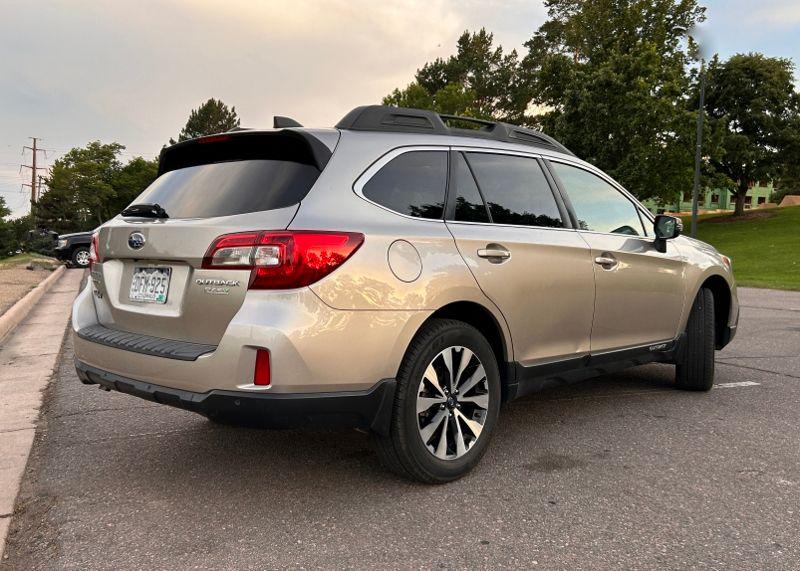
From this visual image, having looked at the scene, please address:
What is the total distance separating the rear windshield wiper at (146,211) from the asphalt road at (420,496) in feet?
4.41

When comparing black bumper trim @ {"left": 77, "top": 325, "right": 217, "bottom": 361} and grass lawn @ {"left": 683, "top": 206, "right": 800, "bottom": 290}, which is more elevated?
grass lawn @ {"left": 683, "top": 206, "right": 800, "bottom": 290}

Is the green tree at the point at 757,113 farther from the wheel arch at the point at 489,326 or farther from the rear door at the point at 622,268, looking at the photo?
the wheel arch at the point at 489,326

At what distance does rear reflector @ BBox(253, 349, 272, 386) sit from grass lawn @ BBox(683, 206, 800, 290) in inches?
660

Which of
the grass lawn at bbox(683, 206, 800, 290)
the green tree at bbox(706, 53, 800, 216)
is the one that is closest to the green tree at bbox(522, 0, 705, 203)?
the grass lawn at bbox(683, 206, 800, 290)

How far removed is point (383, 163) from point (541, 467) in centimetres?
179

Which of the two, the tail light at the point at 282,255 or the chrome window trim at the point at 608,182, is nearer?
the tail light at the point at 282,255

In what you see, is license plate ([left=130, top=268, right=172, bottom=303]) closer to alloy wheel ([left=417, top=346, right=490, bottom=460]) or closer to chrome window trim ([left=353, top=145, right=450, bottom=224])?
chrome window trim ([left=353, top=145, right=450, bottom=224])

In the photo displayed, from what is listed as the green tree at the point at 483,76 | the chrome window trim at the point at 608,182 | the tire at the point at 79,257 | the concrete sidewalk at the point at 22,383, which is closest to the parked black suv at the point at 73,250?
the tire at the point at 79,257

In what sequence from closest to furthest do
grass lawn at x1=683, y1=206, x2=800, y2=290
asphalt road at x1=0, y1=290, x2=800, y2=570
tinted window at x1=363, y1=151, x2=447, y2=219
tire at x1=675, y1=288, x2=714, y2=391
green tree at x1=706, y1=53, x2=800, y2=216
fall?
asphalt road at x1=0, y1=290, x2=800, y2=570 < tinted window at x1=363, y1=151, x2=447, y2=219 < tire at x1=675, y1=288, x2=714, y2=391 < grass lawn at x1=683, y1=206, x2=800, y2=290 < green tree at x1=706, y1=53, x2=800, y2=216

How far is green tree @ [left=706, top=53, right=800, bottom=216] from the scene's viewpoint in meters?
45.5

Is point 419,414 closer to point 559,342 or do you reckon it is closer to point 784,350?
point 559,342

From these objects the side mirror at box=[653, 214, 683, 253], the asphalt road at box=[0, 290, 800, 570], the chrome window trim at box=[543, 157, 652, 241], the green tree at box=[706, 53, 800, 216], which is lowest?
the asphalt road at box=[0, 290, 800, 570]

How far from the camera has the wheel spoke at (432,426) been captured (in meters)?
3.11

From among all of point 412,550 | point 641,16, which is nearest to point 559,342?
point 412,550
